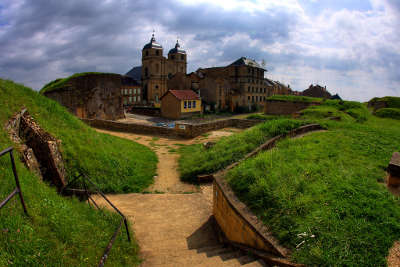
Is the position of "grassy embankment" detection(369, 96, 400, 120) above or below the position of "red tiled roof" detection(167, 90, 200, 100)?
below

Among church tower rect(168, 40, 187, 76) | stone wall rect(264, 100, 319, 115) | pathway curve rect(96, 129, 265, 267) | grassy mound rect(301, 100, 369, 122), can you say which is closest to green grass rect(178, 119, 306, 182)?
pathway curve rect(96, 129, 265, 267)

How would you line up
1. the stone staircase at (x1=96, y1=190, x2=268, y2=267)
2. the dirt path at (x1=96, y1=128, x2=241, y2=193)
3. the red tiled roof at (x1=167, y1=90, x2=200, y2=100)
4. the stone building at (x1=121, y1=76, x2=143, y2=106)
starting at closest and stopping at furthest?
the stone staircase at (x1=96, y1=190, x2=268, y2=267) < the dirt path at (x1=96, y1=128, x2=241, y2=193) < the red tiled roof at (x1=167, y1=90, x2=200, y2=100) < the stone building at (x1=121, y1=76, x2=143, y2=106)

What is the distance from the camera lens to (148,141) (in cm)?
1652

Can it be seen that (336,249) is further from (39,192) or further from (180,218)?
(39,192)

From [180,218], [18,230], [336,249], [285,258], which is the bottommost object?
[180,218]

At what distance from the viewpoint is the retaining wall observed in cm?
409

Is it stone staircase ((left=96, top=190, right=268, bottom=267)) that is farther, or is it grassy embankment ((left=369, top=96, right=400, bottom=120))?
grassy embankment ((left=369, top=96, right=400, bottom=120))

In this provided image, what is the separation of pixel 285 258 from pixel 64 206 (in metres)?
3.95

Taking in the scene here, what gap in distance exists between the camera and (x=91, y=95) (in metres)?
27.5

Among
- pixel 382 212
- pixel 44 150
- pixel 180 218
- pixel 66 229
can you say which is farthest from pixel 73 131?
pixel 382 212

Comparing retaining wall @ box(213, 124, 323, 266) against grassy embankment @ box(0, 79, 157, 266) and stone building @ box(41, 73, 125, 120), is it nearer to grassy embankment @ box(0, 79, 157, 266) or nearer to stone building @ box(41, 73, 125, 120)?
grassy embankment @ box(0, 79, 157, 266)

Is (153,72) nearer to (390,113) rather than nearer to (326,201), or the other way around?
(390,113)

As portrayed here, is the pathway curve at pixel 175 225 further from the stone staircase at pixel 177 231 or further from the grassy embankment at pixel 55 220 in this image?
the grassy embankment at pixel 55 220

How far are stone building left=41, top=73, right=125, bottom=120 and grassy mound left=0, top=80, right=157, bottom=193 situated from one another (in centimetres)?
1660
